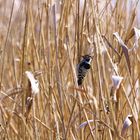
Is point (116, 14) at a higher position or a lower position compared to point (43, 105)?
higher

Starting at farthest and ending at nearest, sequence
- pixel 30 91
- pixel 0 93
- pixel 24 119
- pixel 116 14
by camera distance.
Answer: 1. pixel 116 14
2. pixel 0 93
3. pixel 24 119
4. pixel 30 91

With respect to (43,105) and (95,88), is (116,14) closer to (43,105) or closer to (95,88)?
(95,88)

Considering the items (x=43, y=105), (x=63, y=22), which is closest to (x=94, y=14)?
(x=63, y=22)

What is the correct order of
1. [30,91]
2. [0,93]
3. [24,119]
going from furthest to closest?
[0,93] → [24,119] → [30,91]

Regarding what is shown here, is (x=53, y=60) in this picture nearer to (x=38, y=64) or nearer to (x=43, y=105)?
(x=38, y=64)

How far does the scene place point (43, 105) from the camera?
129 cm

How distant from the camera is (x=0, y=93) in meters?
1.17

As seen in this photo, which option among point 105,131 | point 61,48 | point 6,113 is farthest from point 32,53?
point 105,131

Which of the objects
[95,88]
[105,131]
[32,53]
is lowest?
[105,131]

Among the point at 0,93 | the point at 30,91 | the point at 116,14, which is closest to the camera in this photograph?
the point at 30,91

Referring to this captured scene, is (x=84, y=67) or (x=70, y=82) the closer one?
(x=84, y=67)

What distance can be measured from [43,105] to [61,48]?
0.17m

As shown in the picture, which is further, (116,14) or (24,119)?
(116,14)

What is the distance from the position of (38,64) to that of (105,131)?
247 millimetres
